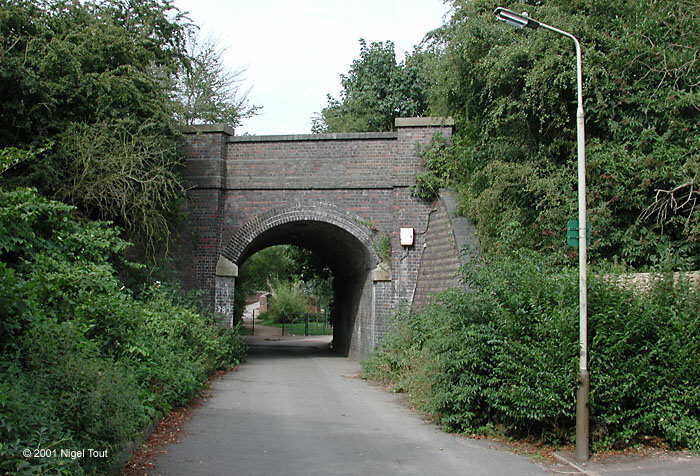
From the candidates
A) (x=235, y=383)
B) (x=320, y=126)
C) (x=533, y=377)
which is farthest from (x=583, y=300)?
(x=320, y=126)

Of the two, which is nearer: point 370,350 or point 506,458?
point 506,458

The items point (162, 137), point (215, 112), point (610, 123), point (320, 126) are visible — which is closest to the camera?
point (610, 123)

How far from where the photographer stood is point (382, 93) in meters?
30.8

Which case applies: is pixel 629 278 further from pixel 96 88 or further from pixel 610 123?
pixel 96 88

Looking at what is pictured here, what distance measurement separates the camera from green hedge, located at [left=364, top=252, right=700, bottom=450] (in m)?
8.52

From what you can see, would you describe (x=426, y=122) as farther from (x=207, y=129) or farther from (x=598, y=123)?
(x=207, y=129)

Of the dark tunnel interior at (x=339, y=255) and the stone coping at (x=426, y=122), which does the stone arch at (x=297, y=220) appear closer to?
the dark tunnel interior at (x=339, y=255)

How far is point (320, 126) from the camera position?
3688 cm

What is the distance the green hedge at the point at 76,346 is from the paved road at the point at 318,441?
0.71m

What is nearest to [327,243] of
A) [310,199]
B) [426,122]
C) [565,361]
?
[310,199]


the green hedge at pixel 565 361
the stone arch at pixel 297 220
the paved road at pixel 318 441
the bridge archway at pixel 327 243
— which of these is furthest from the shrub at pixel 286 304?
the green hedge at pixel 565 361

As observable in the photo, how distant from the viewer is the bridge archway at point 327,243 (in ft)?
58.1

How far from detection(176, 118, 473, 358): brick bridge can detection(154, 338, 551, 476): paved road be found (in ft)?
15.2

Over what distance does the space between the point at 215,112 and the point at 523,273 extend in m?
26.1
